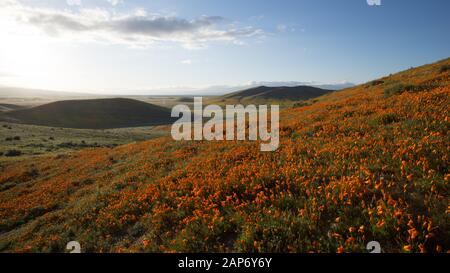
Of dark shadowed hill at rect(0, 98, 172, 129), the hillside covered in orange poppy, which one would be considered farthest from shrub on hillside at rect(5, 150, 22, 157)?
dark shadowed hill at rect(0, 98, 172, 129)

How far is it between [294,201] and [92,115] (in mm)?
121289

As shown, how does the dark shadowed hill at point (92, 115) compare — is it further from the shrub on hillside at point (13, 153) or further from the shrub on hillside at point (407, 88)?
the shrub on hillside at point (407, 88)

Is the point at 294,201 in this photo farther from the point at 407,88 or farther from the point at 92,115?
the point at 92,115

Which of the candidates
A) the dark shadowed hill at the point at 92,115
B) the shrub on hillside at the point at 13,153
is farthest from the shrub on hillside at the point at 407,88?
the dark shadowed hill at the point at 92,115

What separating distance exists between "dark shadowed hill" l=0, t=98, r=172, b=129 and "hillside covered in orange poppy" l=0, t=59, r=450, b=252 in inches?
3760

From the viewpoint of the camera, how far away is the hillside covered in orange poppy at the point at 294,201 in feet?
17.5

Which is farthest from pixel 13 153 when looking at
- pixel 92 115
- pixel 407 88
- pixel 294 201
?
→ pixel 92 115

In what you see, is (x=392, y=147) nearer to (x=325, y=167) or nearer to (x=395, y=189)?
(x=325, y=167)

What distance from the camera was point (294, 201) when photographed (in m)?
6.73

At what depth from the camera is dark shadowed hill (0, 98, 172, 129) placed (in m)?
98.6

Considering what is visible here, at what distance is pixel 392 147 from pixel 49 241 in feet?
34.3

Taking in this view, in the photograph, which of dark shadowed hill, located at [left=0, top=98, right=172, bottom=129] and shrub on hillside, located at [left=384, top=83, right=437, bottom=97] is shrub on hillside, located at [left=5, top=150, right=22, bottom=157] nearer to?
shrub on hillside, located at [left=384, top=83, right=437, bottom=97]

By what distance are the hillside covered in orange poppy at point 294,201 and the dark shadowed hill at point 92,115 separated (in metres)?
95.5
